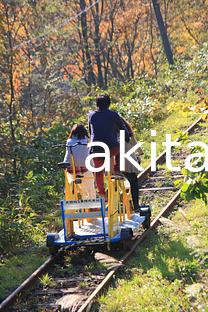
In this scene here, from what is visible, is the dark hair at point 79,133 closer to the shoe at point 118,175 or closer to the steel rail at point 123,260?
the shoe at point 118,175

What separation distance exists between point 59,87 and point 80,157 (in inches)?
617

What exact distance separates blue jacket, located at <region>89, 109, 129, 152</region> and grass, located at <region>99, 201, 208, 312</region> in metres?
1.74

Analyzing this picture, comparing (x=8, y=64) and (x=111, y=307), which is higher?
(x=8, y=64)

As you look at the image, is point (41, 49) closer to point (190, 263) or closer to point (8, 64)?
point (8, 64)

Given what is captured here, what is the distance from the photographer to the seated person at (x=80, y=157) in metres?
9.34

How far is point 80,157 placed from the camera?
9469 mm

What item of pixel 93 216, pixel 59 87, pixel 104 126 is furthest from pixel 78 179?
pixel 59 87

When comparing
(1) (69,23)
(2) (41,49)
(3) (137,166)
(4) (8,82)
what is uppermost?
(1) (69,23)

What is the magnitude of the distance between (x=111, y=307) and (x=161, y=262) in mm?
1583

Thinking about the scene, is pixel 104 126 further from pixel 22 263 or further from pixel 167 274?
pixel 167 274

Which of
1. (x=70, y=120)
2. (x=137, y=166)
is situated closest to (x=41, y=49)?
(x=70, y=120)

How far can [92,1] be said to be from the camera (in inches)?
1204

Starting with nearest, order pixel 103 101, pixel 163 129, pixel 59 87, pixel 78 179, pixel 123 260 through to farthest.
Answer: pixel 123 260
pixel 103 101
pixel 78 179
pixel 163 129
pixel 59 87

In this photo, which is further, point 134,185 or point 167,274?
point 134,185
